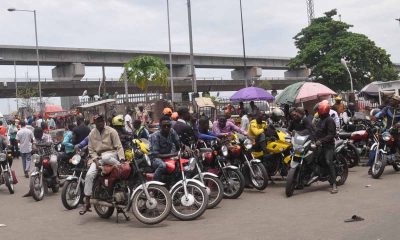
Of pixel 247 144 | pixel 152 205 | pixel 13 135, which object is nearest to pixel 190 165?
pixel 152 205

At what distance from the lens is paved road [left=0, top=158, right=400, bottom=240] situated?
650 centimetres

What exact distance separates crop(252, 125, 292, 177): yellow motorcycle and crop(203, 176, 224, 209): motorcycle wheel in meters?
2.23

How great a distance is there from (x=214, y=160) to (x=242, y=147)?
0.78 meters

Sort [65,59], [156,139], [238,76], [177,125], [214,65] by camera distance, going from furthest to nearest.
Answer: [238,76], [214,65], [65,59], [177,125], [156,139]

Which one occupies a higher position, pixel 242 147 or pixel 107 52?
pixel 107 52

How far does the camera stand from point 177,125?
367 inches

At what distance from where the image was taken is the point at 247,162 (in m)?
9.80

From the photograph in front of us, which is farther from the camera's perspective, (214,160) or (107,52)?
(107,52)

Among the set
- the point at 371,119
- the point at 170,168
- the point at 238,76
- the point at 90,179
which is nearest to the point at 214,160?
the point at 170,168

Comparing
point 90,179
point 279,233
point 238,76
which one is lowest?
point 279,233

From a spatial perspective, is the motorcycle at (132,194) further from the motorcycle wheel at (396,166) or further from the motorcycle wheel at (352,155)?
the motorcycle wheel at (396,166)

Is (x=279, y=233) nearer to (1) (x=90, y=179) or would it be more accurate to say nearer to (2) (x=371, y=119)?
(1) (x=90, y=179)

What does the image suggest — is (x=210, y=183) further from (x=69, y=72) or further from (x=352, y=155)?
(x=69, y=72)

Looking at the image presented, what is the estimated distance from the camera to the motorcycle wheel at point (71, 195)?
9172mm
